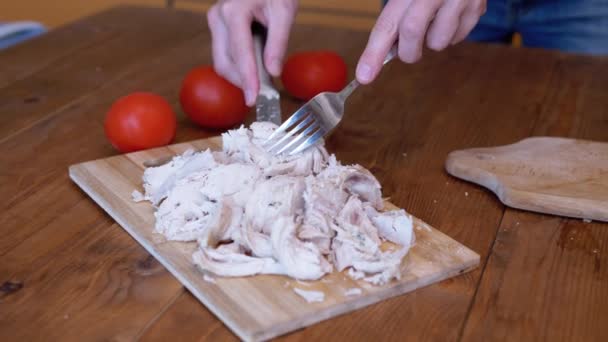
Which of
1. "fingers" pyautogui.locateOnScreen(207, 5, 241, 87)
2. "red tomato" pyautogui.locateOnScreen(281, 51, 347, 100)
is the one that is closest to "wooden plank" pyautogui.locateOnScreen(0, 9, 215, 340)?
"fingers" pyautogui.locateOnScreen(207, 5, 241, 87)

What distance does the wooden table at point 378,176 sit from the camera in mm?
905

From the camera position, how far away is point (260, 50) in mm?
1501

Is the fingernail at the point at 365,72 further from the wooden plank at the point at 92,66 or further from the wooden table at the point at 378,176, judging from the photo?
the wooden plank at the point at 92,66

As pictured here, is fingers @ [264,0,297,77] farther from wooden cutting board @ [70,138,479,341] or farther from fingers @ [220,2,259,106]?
wooden cutting board @ [70,138,479,341]

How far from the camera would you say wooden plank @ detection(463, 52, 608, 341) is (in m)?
0.90

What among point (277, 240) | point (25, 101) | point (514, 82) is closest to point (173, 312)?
point (277, 240)

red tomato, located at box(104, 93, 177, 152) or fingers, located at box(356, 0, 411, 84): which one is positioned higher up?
fingers, located at box(356, 0, 411, 84)

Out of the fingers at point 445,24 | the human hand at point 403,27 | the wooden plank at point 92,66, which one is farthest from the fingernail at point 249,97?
the wooden plank at point 92,66

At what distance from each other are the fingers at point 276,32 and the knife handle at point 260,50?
46mm

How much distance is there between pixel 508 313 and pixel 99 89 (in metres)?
1.24

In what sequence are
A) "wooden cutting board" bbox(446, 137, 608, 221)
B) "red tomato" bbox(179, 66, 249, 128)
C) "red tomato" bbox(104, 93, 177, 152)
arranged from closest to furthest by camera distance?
"wooden cutting board" bbox(446, 137, 608, 221)
"red tomato" bbox(104, 93, 177, 152)
"red tomato" bbox(179, 66, 249, 128)

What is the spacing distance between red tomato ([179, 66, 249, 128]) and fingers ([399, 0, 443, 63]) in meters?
0.42

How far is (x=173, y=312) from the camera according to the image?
36.2 inches

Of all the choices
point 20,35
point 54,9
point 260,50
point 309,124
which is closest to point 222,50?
point 260,50
